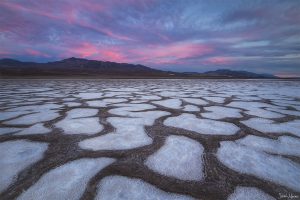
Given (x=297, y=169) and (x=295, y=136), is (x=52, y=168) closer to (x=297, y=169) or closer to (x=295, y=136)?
(x=297, y=169)

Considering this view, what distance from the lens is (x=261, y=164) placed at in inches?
32.8

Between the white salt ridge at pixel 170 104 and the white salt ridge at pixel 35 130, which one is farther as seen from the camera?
the white salt ridge at pixel 170 104

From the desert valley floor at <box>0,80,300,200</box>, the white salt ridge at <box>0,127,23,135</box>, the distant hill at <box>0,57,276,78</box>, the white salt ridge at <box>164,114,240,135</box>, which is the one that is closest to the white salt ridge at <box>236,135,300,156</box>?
the desert valley floor at <box>0,80,300,200</box>

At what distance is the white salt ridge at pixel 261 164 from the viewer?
2.40 ft

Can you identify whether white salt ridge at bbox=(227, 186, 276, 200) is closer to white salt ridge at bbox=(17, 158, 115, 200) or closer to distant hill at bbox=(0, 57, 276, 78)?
white salt ridge at bbox=(17, 158, 115, 200)

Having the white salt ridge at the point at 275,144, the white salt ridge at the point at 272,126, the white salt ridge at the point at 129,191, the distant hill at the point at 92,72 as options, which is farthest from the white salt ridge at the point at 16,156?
the distant hill at the point at 92,72

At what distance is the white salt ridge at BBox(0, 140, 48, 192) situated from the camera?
721 mm

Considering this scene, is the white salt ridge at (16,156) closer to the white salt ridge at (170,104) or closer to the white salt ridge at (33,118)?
the white salt ridge at (33,118)

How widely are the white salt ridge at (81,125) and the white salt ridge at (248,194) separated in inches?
33.2

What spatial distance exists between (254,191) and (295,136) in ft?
2.53

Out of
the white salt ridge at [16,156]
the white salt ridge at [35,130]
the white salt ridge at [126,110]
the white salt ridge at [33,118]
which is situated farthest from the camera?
the white salt ridge at [126,110]

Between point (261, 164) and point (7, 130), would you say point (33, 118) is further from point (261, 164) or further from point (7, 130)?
point (261, 164)

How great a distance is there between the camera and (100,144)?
1.00 m

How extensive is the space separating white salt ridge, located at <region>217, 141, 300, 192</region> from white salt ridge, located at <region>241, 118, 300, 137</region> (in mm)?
435
